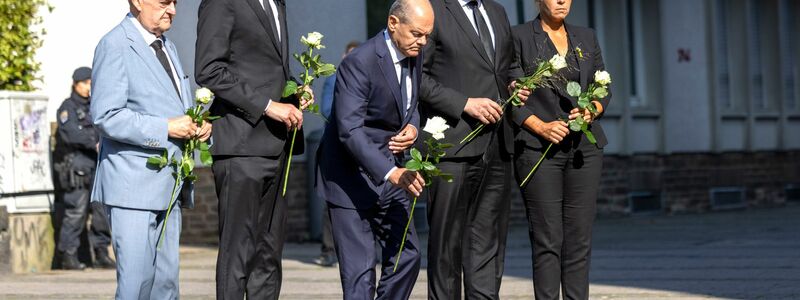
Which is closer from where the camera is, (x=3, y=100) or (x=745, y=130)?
(x=3, y=100)

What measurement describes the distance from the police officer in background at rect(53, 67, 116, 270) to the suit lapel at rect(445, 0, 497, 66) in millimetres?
6700

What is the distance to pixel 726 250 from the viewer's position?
625 inches

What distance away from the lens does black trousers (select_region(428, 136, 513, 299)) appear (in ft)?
28.6

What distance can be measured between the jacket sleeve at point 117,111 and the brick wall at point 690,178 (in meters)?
13.9

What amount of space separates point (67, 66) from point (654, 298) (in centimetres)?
729

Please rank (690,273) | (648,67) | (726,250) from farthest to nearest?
(648,67)
(726,250)
(690,273)

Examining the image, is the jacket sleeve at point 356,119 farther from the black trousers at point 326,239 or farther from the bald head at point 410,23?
the black trousers at point 326,239

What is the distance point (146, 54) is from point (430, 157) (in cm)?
152

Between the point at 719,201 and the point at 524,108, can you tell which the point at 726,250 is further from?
the point at 719,201

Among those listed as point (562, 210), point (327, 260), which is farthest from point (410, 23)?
point (327, 260)

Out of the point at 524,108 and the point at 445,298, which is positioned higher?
the point at 524,108

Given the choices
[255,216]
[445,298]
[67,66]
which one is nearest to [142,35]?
[255,216]

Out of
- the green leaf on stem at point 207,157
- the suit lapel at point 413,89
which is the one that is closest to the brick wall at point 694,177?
the suit lapel at point 413,89

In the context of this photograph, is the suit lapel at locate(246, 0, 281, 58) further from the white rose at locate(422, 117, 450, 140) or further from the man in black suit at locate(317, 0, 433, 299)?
the white rose at locate(422, 117, 450, 140)
